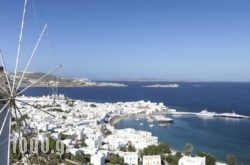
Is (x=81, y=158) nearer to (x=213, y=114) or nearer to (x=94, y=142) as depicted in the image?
(x=94, y=142)

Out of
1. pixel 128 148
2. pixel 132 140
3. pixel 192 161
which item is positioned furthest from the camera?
pixel 132 140

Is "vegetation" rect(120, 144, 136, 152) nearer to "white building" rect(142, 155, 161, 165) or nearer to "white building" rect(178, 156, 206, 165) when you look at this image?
"white building" rect(142, 155, 161, 165)

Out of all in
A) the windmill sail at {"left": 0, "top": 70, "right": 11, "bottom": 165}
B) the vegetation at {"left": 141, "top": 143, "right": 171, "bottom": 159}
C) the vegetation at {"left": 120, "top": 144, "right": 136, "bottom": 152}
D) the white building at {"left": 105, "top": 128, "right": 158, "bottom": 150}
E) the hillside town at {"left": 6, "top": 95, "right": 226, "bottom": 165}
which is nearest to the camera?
the windmill sail at {"left": 0, "top": 70, "right": 11, "bottom": 165}

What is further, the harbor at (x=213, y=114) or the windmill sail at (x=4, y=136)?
the harbor at (x=213, y=114)

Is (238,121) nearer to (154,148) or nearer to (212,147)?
(212,147)

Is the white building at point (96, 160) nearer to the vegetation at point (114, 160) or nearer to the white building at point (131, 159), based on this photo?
the vegetation at point (114, 160)

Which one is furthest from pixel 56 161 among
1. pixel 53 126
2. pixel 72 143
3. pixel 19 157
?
pixel 53 126

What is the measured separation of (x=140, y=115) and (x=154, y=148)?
26345 millimetres

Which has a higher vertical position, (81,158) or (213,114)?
(81,158)

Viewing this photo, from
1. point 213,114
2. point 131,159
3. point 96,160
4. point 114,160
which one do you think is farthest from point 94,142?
point 213,114

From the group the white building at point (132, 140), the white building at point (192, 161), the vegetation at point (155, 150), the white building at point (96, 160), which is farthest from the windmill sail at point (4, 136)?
the white building at point (132, 140)

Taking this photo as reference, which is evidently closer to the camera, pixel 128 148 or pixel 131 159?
pixel 131 159

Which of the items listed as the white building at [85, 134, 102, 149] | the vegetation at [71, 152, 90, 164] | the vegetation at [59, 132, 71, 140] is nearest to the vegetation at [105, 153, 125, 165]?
the vegetation at [71, 152, 90, 164]

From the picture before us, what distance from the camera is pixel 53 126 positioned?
3109 cm
